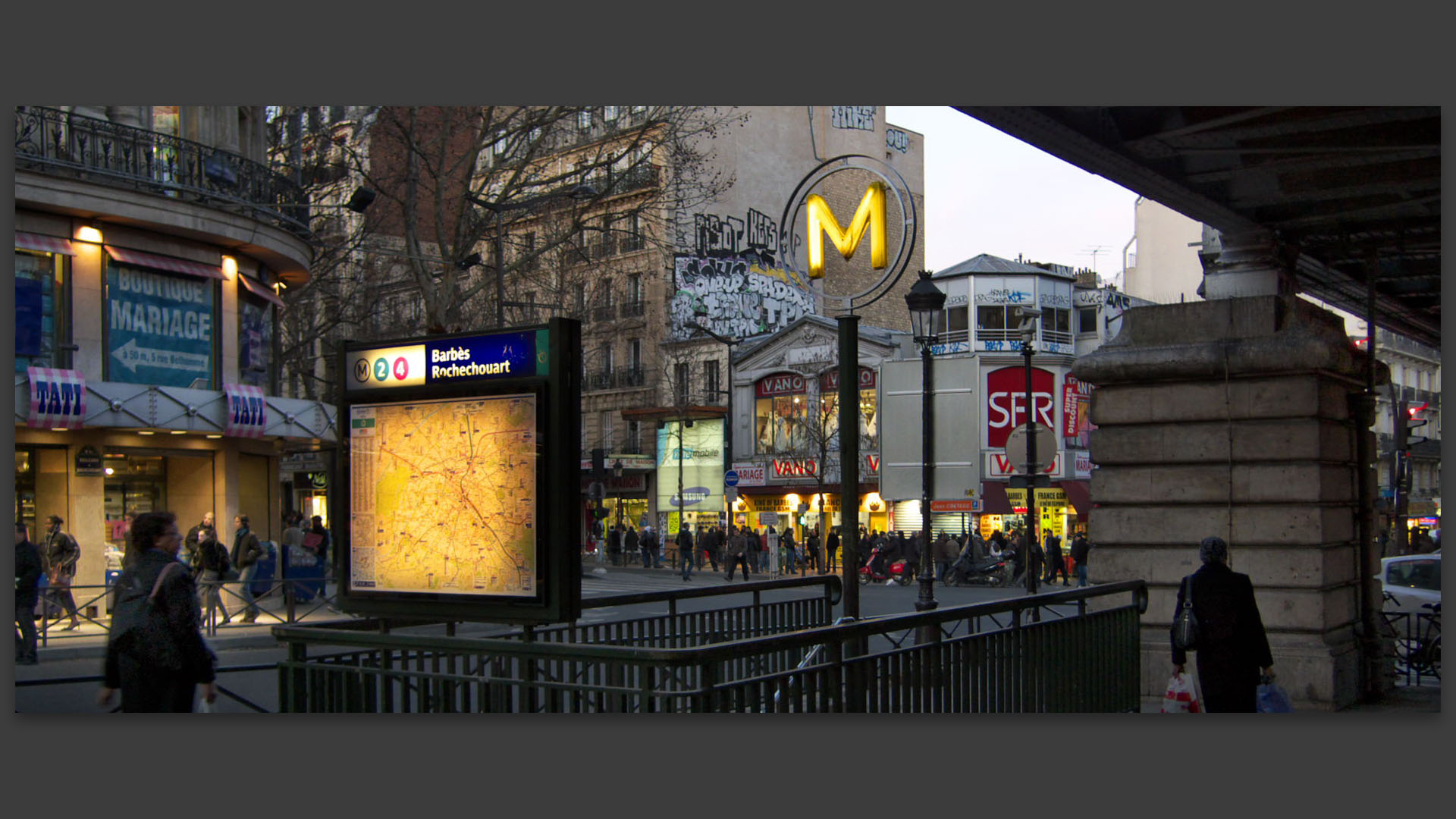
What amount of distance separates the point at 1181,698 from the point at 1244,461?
116 inches

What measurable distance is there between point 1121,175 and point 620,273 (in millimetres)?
50969

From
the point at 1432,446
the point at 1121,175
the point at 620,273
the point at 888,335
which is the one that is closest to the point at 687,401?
the point at 620,273

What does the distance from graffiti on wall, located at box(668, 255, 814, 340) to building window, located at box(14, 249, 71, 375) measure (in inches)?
1462

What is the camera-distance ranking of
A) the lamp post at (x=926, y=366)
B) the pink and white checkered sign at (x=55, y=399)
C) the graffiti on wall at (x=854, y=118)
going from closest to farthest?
the lamp post at (x=926, y=366) < the pink and white checkered sign at (x=55, y=399) < the graffiti on wall at (x=854, y=118)

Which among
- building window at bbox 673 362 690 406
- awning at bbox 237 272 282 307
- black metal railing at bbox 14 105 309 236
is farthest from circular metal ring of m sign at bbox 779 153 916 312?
building window at bbox 673 362 690 406

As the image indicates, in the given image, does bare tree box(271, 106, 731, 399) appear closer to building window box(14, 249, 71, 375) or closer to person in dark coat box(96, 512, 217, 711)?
building window box(14, 249, 71, 375)

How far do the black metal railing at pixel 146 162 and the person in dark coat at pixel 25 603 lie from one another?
5.97 metres

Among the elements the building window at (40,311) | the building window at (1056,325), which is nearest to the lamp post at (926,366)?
the building window at (40,311)

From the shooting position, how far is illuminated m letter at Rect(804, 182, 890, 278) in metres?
9.28

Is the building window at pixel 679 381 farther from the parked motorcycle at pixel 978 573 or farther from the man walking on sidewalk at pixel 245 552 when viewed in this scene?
the man walking on sidewalk at pixel 245 552

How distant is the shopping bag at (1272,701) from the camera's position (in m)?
8.60

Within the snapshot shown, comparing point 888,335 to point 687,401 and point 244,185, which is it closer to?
point 687,401

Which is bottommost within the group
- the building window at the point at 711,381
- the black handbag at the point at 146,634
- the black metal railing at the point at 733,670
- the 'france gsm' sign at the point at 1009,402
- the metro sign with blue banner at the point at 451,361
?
the black metal railing at the point at 733,670

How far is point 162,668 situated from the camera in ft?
23.6
